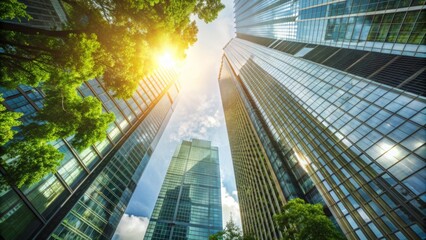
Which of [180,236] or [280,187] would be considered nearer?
[280,187]

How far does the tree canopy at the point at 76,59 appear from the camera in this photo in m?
8.30

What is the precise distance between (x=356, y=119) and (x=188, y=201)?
3180 inches

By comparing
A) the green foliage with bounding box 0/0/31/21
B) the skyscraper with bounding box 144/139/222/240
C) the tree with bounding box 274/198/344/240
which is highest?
the skyscraper with bounding box 144/139/222/240

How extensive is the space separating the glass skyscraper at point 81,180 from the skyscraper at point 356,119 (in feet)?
85.3

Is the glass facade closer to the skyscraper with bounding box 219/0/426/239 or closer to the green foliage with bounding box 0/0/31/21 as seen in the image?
the green foliage with bounding box 0/0/31/21

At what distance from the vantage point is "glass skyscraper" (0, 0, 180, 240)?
1900 cm

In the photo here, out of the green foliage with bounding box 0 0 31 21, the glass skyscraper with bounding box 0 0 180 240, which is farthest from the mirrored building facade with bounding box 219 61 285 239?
the green foliage with bounding box 0 0 31 21

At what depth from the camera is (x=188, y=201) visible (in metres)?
89.1

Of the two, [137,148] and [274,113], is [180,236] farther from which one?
[274,113]

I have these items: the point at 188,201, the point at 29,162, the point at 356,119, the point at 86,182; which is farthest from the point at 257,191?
the point at 188,201

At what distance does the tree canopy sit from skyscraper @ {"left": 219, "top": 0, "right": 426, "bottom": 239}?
21.8m

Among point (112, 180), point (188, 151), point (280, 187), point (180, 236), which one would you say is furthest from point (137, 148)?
point (188, 151)

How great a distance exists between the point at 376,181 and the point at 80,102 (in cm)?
2498

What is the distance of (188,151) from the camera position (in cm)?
13212
